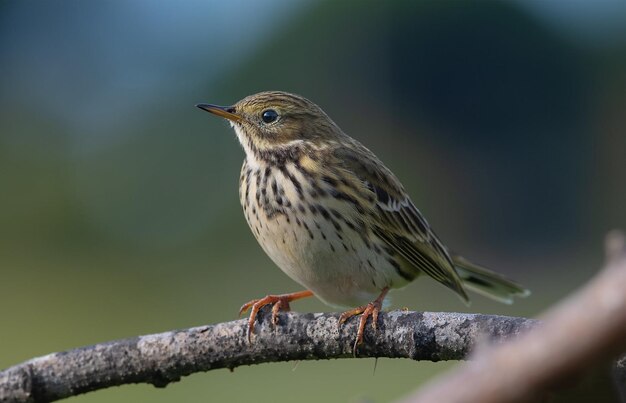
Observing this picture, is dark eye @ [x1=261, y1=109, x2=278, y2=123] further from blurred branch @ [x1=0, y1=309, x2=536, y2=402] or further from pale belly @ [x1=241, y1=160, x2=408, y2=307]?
blurred branch @ [x1=0, y1=309, x2=536, y2=402]

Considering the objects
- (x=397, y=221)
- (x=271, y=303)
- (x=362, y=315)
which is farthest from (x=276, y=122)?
(x=362, y=315)

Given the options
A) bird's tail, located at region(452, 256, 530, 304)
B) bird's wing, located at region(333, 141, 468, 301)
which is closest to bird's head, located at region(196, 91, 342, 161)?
bird's wing, located at region(333, 141, 468, 301)

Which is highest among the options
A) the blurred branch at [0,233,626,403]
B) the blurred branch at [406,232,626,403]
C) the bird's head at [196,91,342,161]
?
the bird's head at [196,91,342,161]

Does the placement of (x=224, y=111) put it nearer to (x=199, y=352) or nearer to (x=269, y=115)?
(x=269, y=115)

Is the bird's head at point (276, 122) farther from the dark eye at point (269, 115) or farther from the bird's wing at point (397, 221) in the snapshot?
the bird's wing at point (397, 221)

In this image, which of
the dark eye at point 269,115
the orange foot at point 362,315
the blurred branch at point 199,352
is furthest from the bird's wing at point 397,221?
the blurred branch at point 199,352

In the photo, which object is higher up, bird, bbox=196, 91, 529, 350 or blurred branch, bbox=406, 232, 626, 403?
bird, bbox=196, 91, 529, 350
